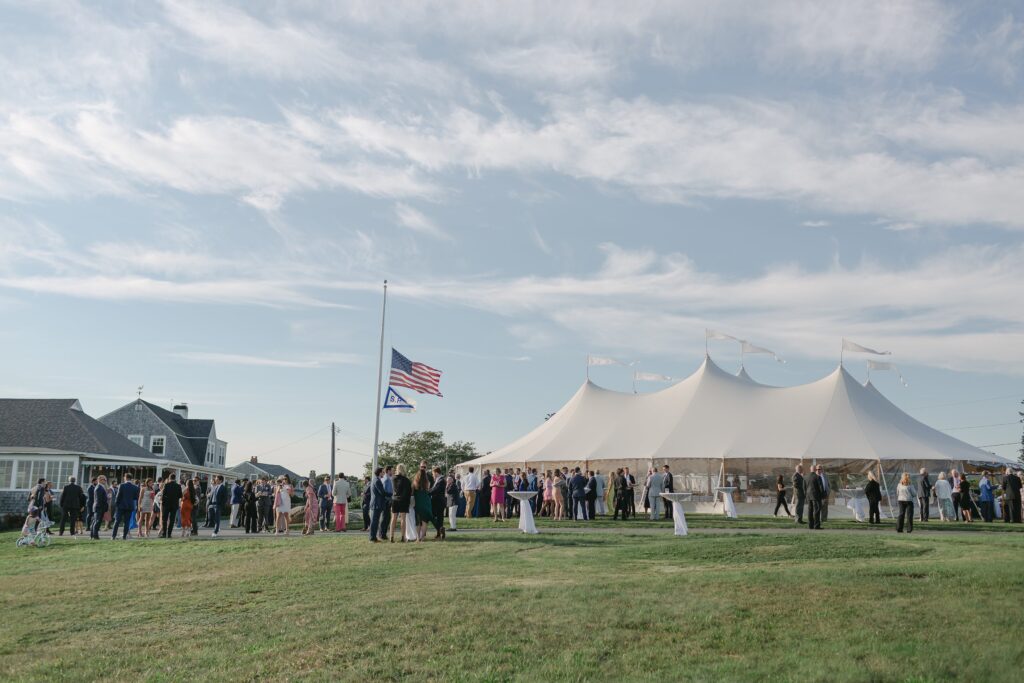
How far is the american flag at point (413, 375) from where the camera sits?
26.7 m

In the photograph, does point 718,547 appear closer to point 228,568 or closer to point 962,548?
point 962,548

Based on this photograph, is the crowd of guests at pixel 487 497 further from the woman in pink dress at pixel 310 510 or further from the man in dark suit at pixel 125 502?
the man in dark suit at pixel 125 502

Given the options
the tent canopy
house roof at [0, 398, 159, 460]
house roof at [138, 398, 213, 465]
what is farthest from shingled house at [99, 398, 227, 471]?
the tent canopy

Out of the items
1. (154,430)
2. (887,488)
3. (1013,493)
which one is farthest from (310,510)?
(154,430)

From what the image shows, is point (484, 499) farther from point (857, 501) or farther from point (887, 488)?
point (887, 488)

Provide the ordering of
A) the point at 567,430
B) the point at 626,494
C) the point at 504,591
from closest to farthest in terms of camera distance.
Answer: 1. the point at 504,591
2. the point at 626,494
3. the point at 567,430

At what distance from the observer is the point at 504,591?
9.96m

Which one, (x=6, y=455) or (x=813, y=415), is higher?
(x=813, y=415)

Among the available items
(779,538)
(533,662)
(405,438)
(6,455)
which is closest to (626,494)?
(779,538)

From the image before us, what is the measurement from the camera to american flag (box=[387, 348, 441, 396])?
26.7 meters

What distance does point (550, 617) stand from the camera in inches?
337

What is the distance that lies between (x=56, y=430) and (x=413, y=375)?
17420 millimetres

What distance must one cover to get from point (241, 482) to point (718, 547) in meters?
15.6

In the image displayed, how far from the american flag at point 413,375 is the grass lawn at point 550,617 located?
13.1m
